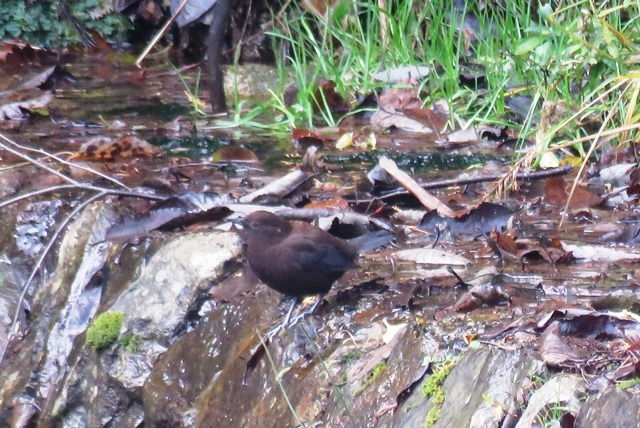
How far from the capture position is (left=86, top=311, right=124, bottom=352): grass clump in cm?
372

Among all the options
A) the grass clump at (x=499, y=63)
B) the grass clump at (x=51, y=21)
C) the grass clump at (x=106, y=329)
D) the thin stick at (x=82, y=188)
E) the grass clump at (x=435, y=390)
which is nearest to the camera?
the grass clump at (x=435, y=390)

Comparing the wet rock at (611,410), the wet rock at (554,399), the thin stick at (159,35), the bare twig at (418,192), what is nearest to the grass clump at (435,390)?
the wet rock at (554,399)

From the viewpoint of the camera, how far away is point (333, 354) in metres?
2.81

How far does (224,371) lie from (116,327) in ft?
2.22

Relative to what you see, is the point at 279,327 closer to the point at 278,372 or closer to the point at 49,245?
the point at 278,372

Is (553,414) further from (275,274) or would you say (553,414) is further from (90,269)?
(90,269)

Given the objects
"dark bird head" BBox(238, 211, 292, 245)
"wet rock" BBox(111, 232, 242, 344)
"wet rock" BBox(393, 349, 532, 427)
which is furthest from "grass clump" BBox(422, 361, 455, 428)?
"wet rock" BBox(111, 232, 242, 344)

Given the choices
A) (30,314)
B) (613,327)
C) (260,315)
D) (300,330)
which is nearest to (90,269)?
(30,314)

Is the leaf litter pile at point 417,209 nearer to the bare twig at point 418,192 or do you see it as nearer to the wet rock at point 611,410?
the bare twig at point 418,192

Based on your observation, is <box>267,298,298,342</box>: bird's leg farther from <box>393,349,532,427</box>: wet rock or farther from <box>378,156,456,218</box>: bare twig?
<box>378,156,456,218</box>: bare twig

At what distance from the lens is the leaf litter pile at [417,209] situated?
2.76 m

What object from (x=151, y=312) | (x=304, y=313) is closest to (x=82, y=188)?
(x=151, y=312)

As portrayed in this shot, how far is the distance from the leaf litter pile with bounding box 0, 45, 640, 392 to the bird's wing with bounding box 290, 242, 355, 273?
4.1 inches

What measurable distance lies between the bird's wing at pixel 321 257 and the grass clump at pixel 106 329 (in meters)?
0.87
